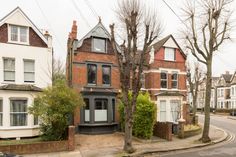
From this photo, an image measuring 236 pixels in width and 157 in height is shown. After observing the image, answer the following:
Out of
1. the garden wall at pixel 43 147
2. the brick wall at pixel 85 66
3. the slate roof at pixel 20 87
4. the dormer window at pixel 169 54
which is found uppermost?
the dormer window at pixel 169 54

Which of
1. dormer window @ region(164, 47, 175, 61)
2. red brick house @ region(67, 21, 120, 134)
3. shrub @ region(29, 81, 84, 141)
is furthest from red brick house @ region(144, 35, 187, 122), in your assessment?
shrub @ region(29, 81, 84, 141)

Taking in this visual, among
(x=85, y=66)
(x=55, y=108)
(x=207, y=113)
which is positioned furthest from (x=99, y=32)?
(x=207, y=113)

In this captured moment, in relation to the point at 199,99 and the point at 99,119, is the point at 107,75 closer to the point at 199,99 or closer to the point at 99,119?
the point at 99,119

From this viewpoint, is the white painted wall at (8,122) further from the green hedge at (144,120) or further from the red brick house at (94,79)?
the green hedge at (144,120)

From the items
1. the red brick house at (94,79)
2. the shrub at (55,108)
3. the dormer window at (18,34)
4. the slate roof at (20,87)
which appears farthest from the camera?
the red brick house at (94,79)

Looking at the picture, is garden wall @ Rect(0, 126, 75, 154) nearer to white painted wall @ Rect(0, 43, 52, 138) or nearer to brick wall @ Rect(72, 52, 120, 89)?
white painted wall @ Rect(0, 43, 52, 138)

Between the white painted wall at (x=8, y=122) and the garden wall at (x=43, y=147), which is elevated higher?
the white painted wall at (x=8, y=122)

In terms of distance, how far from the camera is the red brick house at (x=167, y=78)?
2922 cm

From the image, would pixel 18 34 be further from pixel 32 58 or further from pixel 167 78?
pixel 167 78

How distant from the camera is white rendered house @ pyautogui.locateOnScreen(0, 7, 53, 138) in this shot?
834 inches

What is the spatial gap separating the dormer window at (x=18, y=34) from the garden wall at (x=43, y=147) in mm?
8768

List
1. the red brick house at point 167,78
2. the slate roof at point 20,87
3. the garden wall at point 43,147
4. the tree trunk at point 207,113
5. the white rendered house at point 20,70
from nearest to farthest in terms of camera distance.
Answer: the garden wall at point 43,147
the slate roof at point 20,87
the white rendered house at point 20,70
the tree trunk at point 207,113
the red brick house at point 167,78

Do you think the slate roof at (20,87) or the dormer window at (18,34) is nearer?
the slate roof at (20,87)

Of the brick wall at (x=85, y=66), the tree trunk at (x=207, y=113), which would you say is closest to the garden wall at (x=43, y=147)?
the brick wall at (x=85, y=66)
